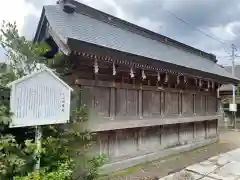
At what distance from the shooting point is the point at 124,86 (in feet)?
23.5

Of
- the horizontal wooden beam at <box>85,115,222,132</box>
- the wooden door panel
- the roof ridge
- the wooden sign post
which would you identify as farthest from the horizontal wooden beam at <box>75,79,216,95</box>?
the roof ridge

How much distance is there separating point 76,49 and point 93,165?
94.0 inches

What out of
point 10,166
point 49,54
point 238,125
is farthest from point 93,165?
point 238,125

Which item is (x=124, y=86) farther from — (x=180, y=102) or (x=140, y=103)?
(x=180, y=102)

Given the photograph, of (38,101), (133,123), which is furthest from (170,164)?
(38,101)

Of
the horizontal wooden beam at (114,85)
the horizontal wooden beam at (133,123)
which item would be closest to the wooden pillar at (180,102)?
the horizontal wooden beam at (133,123)

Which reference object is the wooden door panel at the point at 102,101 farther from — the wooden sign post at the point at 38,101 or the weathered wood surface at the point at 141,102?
the wooden sign post at the point at 38,101

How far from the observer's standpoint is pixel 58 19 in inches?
245

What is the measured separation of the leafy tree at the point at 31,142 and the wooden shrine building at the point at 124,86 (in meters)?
0.92

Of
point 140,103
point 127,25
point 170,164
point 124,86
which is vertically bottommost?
point 170,164

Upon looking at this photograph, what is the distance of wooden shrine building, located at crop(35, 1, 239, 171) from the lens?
5.81 metres

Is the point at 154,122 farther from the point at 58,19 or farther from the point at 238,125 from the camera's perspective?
the point at 238,125

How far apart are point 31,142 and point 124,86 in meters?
3.77

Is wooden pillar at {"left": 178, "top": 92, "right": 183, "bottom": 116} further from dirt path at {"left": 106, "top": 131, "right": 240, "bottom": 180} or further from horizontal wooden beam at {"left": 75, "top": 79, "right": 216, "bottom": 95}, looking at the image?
dirt path at {"left": 106, "top": 131, "right": 240, "bottom": 180}
